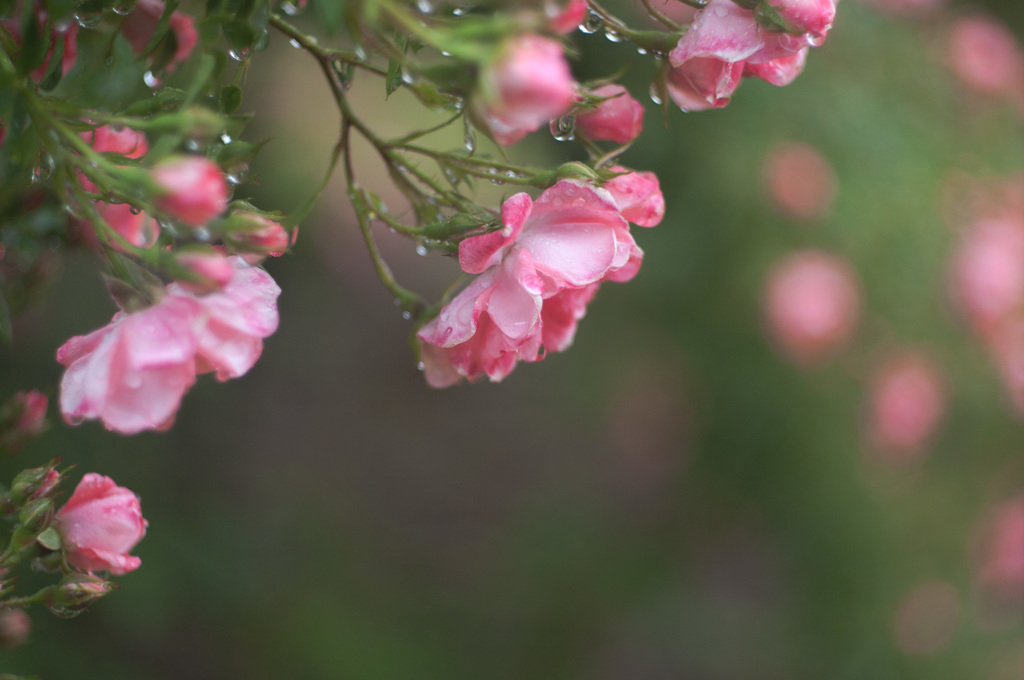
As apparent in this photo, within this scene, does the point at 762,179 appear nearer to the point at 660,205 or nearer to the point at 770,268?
the point at 770,268

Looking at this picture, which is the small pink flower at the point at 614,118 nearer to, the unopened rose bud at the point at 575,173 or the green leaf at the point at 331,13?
the unopened rose bud at the point at 575,173

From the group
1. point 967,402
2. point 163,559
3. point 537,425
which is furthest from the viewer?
point 537,425

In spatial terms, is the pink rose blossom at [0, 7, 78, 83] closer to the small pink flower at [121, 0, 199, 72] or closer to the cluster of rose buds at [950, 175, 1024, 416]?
the small pink flower at [121, 0, 199, 72]

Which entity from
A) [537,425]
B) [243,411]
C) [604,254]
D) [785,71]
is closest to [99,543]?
[604,254]

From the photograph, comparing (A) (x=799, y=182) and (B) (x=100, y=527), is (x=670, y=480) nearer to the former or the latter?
(A) (x=799, y=182)

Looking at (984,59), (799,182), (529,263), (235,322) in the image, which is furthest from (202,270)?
(984,59)

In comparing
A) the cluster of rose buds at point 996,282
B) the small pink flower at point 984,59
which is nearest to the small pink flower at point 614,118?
the cluster of rose buds at point 996,282
